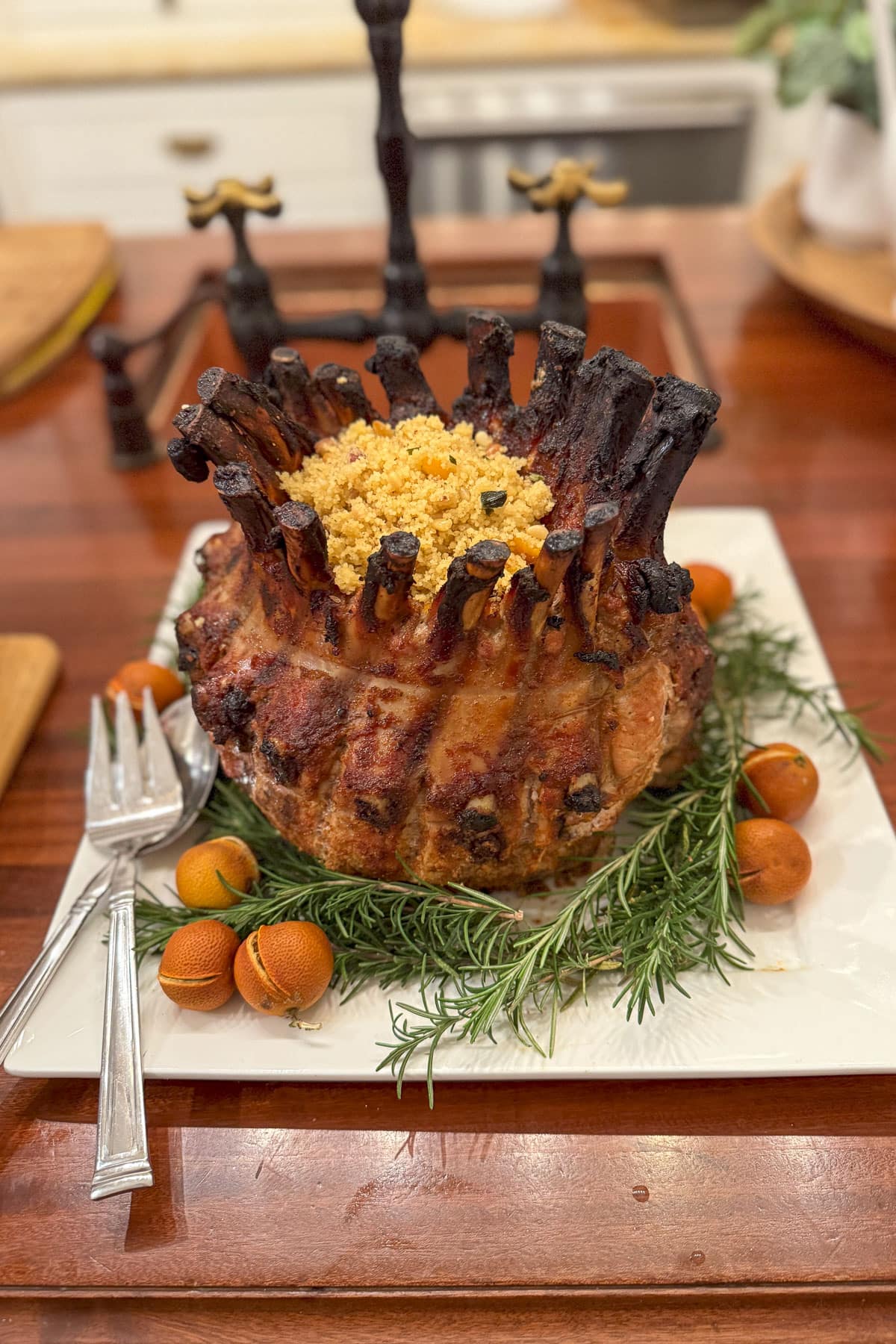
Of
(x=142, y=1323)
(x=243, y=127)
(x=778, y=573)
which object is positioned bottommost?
(x=142, y=1323)

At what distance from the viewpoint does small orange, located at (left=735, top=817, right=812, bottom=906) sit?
2.90ft

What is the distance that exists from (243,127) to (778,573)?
2.72 metres

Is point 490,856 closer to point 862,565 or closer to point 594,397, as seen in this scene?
point 594,397

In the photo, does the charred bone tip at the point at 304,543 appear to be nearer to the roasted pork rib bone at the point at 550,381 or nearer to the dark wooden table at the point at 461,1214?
the roasted pork rib bone at the point at 550,381

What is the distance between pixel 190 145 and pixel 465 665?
3.05 meters

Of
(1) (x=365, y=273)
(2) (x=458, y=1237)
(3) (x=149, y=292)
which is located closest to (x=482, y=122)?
(1) (x=365, y=273)

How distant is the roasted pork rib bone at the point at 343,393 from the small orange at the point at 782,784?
50cm

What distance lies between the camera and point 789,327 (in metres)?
1.91

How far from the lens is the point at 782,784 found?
3.16 ft

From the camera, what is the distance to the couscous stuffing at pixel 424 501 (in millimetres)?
854

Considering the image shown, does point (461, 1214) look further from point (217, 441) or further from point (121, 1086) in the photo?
point (217, 441)

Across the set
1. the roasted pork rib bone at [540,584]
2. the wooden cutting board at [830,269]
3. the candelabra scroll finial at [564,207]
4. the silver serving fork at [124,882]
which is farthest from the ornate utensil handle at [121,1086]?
the wooden cutting board at [830,269]

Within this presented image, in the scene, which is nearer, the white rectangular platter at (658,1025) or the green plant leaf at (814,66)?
the white rectangular platter at (658,1025)

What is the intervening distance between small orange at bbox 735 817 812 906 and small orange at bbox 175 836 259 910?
1.43 feet
